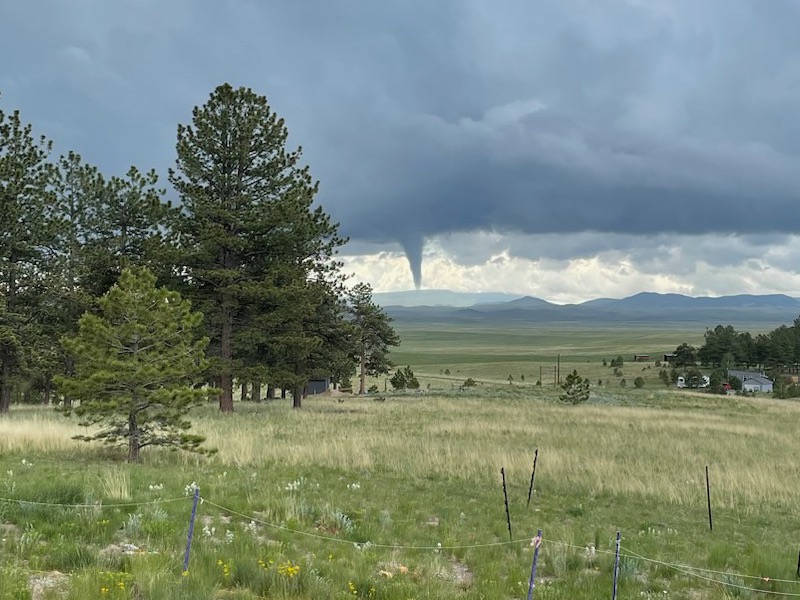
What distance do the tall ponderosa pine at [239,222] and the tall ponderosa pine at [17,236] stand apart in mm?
6124

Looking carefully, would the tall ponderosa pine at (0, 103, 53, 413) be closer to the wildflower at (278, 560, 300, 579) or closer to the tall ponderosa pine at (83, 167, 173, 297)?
the tall ponderosa pine at (83, 167, 173, 297)

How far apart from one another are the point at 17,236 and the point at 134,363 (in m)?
17.9

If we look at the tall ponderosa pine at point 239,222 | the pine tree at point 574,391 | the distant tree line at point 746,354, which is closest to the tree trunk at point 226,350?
the tall ponderosa pine at point 239,222

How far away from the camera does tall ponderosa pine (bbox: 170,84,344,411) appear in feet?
89.4

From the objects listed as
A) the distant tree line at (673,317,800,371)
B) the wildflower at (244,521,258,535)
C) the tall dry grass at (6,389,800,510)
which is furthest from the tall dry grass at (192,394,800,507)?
the distant tree line at (673,317,800,371)

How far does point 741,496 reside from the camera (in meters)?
14.4

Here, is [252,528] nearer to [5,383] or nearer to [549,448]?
[549,448]

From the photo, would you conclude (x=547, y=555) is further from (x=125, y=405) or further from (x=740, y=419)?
(x=740, y=419)

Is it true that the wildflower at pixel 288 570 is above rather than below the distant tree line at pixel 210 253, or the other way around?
below

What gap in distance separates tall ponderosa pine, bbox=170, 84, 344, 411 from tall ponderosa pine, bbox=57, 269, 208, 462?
12.8 metres

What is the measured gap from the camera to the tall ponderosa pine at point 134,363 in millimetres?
12867

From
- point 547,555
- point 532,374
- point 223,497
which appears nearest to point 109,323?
point 223,497

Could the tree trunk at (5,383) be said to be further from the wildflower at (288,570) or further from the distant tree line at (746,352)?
the distant tree line at (746,352)

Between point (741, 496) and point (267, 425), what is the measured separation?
16.0 m
